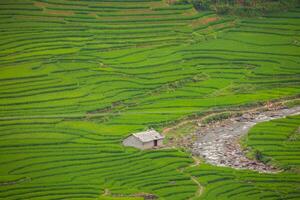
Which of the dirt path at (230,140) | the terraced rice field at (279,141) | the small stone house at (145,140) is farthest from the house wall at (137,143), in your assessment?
the terraced rice field at (279,141)

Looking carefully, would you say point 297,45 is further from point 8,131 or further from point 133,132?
point 8,131

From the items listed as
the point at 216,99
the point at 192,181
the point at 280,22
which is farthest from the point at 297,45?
the point at 192,181

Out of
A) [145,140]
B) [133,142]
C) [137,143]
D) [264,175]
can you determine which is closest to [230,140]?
[145,140]

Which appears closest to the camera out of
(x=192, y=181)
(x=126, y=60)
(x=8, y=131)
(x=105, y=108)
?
(x=192, y=181)

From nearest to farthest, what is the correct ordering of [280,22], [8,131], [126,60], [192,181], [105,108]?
[192,181] → [8,131] → [105,108] → [126,60] → [280,22]

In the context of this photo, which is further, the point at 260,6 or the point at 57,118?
the point at 260,6

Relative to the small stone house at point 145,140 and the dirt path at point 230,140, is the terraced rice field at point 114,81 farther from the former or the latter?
the dirt path at point 230,140
